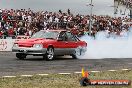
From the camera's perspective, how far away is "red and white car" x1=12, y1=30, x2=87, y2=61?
19.4m

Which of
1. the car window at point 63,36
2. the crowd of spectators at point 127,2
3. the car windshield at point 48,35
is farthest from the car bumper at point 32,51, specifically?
the crowd of spectators at point 127,2

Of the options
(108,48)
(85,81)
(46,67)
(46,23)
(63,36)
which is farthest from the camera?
(46,23)

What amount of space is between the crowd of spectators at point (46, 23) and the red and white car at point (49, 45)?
31.8 ft

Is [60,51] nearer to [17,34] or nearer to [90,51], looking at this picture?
[90,51]

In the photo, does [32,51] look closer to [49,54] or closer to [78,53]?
[49,54]

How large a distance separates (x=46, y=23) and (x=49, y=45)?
1494 cm

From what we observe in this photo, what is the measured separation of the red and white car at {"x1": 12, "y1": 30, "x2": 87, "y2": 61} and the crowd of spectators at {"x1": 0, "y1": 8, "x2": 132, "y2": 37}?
9.71 metres

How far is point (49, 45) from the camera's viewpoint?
64.9ft

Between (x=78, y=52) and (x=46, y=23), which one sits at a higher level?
(x=46, y=23)

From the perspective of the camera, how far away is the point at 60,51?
2061cm

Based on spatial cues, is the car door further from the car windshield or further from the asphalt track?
the asphalt track

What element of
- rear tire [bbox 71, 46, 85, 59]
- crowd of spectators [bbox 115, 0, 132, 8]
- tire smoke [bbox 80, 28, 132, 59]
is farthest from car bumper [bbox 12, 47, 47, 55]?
crowd of spectators [bbox 115, 0, 132, 8]

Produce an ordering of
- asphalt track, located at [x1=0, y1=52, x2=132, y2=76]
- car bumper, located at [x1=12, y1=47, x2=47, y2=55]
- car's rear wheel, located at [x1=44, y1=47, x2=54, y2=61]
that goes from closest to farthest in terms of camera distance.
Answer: asphalt track, located at [x1=0, y1=52, x2=132, y2=76] < car bumper, located at [x1=12, y1=47, x2=47, y2=55] < car's rear wheel, located at [x1=44, y1=47, x2=54, y2=61]

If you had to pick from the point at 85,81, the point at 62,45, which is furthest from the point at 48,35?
the point at 85,81
